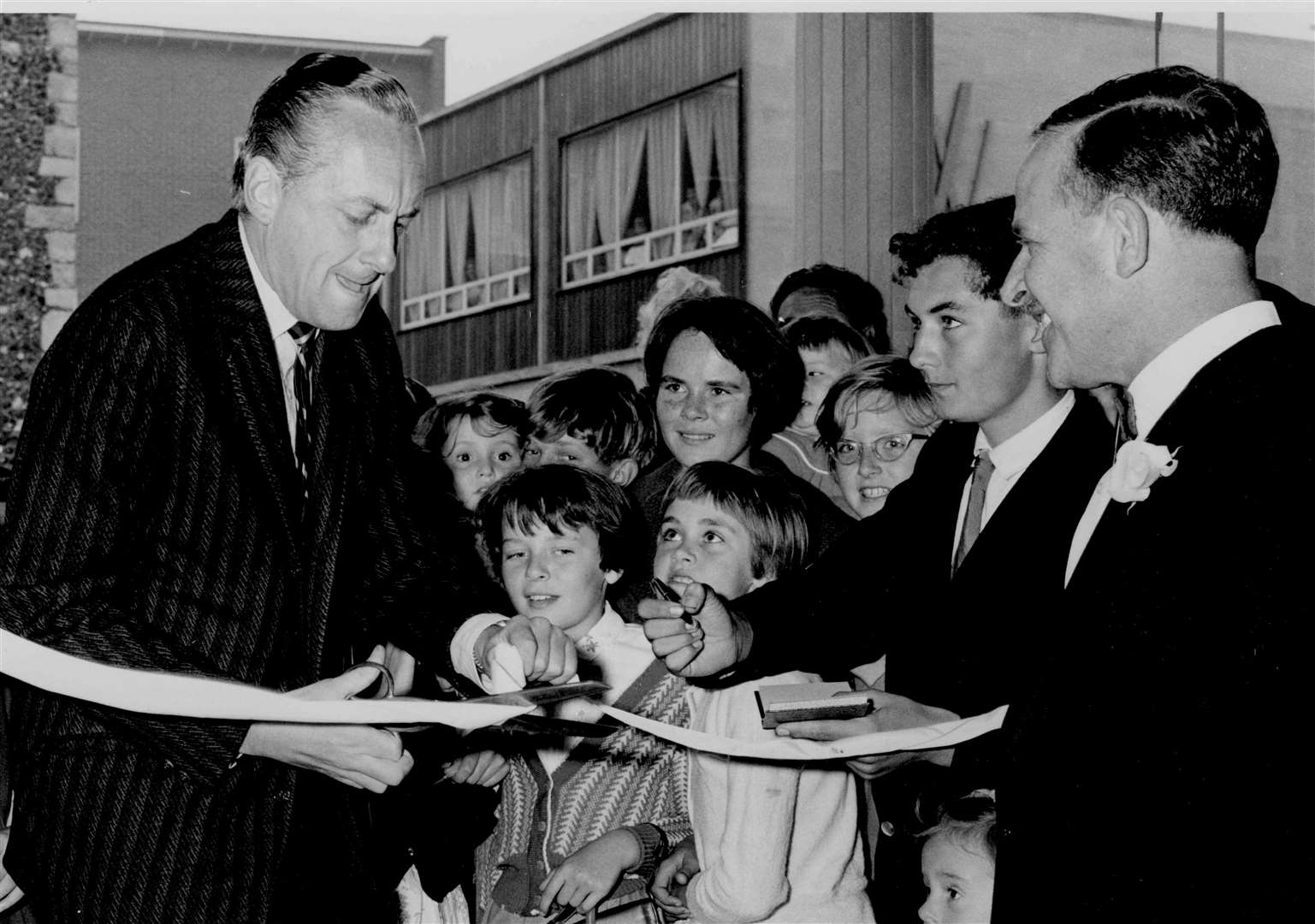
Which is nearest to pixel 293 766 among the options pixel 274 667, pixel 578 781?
pixel 274 667

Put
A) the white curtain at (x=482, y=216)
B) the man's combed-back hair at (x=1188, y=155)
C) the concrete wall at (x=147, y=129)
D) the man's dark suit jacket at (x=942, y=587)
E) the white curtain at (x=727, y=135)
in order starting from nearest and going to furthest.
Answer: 1. the man's combed-back hair at (x=1188, y=155)
2. the man's dark suit jacket at (x=942, y=587)
3. the white curtain at (x=727, y=135)
4. the concrete wall at (x=147, y=129)
5. the white curtain at (x=482, y=216)

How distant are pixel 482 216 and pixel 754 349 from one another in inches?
439

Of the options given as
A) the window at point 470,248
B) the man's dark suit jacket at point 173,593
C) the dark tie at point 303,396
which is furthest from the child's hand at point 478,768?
the window at point 470,248

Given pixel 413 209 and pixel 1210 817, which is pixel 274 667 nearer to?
pixel 413 209

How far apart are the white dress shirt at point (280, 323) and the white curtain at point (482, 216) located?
40.7 feet

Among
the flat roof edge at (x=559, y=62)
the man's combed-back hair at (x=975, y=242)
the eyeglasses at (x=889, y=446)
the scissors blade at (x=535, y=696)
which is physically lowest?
the scissors blade at (x=535, y=696)

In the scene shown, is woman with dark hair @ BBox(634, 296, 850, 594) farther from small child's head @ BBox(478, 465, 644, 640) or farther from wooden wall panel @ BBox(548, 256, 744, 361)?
wooden wall panel @ BBox(548, 256, 744, 361)

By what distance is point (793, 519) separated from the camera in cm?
347

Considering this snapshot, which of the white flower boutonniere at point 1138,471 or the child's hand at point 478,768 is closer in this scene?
the white flower boutonniere at point 1138,471

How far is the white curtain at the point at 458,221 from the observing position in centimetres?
1484

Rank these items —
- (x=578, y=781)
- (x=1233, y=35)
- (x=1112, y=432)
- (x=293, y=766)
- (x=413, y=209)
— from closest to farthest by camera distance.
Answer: (x=293, y=766) → (x=413, y=209) → (x=1112, y=432) → (x=578, y=781) → (x=1233, y=35)

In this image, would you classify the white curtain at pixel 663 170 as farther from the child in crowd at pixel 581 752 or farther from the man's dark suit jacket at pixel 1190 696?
the man's dark suit jacket at pixel 1190 696

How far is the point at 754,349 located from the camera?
4.04 meters

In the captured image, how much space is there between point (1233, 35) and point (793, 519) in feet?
14.5
